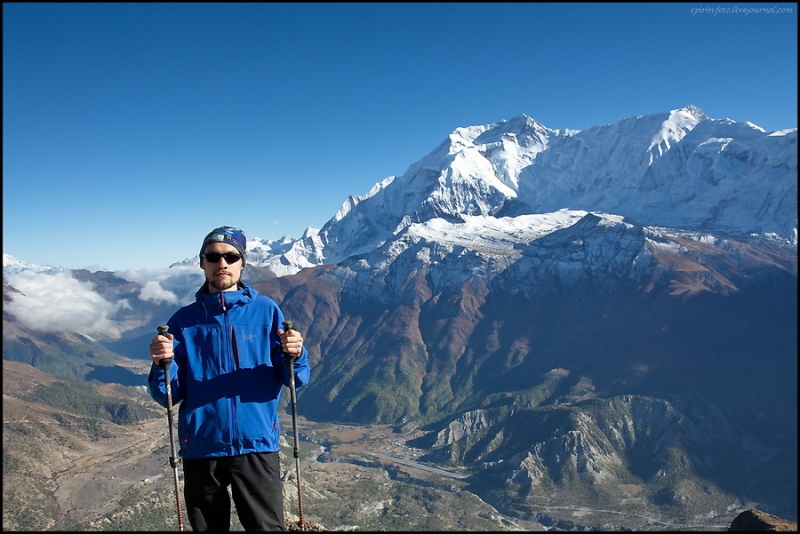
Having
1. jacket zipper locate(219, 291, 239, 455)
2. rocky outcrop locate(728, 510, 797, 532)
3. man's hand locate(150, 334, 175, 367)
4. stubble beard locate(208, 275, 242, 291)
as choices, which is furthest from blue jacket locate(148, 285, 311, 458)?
rocky outcrop locate(728, 510, 797, 532)

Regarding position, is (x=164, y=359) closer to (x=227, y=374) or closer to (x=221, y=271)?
(x=227, y=374)

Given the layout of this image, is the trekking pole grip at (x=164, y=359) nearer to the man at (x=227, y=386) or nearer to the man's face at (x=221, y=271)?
the man at (x=227, y=386)

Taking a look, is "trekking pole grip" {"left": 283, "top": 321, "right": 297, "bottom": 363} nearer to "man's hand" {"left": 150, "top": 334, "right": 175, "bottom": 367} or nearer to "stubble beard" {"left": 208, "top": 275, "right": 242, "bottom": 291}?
"stubble beard" {"left": 208, "top": 275, "right": 242, "bottom": 291}

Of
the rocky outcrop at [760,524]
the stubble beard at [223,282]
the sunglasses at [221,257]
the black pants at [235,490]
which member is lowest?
the rocky outcrop at [760,524]

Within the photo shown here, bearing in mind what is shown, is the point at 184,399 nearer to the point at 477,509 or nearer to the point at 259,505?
the point at 259,505

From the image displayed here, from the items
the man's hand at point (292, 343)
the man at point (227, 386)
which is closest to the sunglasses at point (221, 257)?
the man at point (227, 386)

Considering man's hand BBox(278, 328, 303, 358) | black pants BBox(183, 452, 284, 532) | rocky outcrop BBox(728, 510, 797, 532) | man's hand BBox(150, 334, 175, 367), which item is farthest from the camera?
rocky outcrop BBox(728, 510, 797, 532)
